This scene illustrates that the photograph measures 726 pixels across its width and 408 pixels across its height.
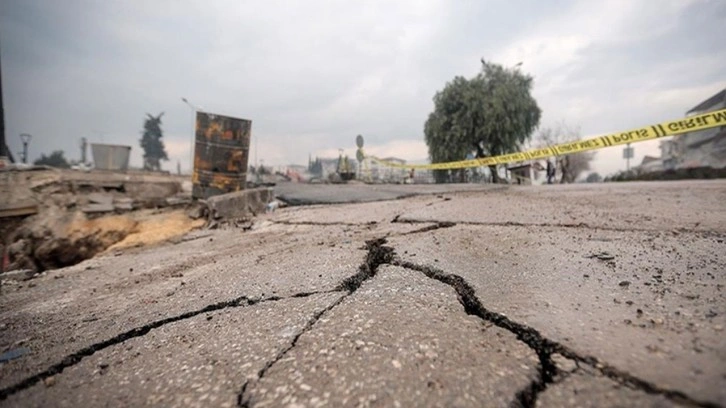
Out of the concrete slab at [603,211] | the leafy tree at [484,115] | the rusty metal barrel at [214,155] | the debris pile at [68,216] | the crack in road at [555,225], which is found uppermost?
the leafy tree at [484,115]

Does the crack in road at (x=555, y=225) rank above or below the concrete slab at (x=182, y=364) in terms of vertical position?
above

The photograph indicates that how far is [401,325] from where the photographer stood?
1.15 metres

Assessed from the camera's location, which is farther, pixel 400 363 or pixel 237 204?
pixel 237 204

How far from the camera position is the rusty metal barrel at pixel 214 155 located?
625 cm

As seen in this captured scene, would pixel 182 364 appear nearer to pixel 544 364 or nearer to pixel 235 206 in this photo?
pixel 544 364

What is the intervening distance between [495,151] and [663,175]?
8404 millimetres

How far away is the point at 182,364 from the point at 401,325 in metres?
0.74

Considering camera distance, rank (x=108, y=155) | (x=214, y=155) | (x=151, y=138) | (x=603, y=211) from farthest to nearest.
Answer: (x=151, y=138) → (x=108, y=155) → (x=214, y=155) → (x=603, y=211)

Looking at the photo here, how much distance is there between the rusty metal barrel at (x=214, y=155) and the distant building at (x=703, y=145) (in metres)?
28.5

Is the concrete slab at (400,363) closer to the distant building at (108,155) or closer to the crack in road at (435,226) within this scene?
the crack in road at (435,226)

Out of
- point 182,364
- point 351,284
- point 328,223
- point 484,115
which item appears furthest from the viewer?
point 484,115

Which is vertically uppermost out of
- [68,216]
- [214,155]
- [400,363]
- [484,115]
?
[484,115]

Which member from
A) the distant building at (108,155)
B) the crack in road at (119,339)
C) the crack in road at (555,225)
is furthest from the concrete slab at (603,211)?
the distant building at (108,155)

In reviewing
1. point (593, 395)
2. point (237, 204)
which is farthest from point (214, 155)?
point (593, 395)
